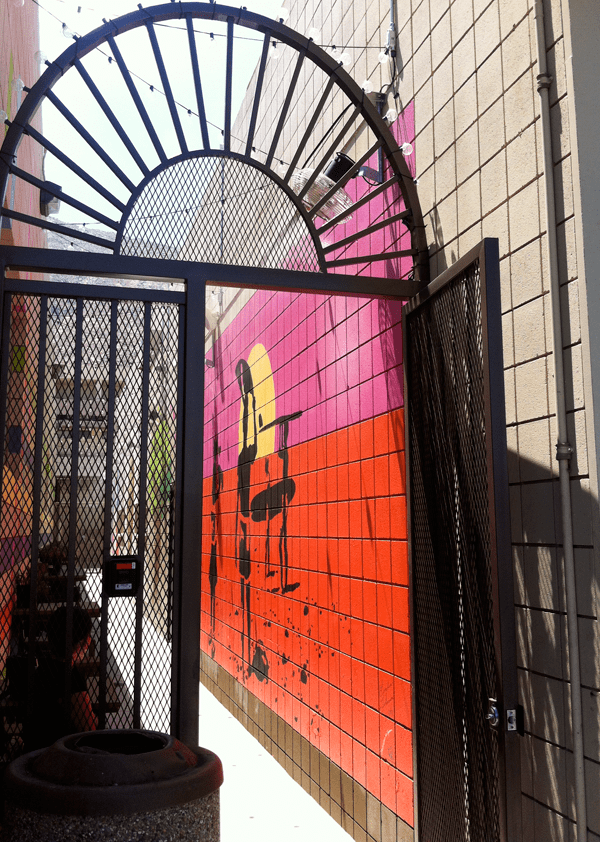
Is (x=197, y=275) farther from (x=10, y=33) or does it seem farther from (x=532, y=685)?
(x=10, y=33)

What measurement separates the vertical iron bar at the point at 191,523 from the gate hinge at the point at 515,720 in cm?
109

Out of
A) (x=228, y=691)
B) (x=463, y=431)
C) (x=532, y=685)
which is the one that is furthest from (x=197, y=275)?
(x=228, y=691)

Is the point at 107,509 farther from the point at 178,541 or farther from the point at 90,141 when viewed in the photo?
the point at 90,141

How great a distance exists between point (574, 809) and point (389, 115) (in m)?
2.69

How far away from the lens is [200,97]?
110 inches

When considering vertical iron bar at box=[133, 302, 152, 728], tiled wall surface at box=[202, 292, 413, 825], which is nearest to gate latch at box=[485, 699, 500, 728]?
tiled wall surface at box=[202, 292, 413, 825]

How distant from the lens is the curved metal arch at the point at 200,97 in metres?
2.55

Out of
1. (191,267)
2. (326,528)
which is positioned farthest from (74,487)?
(326,528)

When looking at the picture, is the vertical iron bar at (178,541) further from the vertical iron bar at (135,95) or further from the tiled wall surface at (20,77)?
the tiled wall surface at (20,77)

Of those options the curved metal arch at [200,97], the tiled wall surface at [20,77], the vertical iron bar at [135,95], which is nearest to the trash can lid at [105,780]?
the curved metal arch at [200,97]

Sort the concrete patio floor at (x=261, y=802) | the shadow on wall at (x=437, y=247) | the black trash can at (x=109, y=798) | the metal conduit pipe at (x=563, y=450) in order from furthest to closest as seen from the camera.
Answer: the concrete patio floor at (x=261, y=802) < the shadow on wall at (x=437, y=247) < the metal conduit pipe at (x=563, y=450) < the black trash can at (x=109, y=798)

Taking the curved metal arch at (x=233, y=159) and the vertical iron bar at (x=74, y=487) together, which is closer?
the vertical iron bar at (x=74, y=487)

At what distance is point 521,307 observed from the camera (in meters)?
2.26

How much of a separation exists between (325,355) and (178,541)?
191 cm
